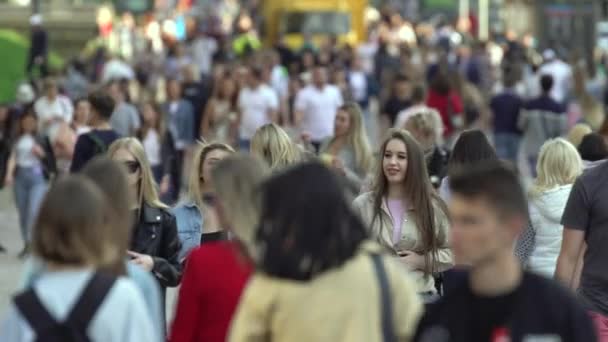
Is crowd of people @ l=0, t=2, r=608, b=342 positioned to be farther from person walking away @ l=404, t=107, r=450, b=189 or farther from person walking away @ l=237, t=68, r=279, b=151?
person walking away @ l=237, t=68, r=279, b=151

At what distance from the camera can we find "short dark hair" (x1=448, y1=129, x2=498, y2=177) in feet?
32.7

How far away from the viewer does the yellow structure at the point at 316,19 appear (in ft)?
160

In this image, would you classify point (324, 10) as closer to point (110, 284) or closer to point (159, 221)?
point (159, 221)

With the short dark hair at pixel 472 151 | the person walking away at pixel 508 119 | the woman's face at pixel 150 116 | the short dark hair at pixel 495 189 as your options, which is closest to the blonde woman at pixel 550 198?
the short dark hair at pixel 472 151

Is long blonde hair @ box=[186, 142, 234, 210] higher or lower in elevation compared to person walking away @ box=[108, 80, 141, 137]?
higher

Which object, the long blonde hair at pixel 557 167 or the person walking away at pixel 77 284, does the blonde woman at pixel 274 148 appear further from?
the person walking away at pixel 77 284

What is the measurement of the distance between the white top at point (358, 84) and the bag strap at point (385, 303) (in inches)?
1014

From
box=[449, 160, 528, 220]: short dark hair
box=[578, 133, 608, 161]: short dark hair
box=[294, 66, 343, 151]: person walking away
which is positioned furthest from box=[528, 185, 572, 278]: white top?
box=[294, 66, 343, 151]: person walking away

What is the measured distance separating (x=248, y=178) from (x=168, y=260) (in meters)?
2.90

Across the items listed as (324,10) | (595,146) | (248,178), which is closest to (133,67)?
(324,10)

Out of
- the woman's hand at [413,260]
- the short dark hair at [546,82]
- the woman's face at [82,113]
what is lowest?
the short dark hair at [546,82]

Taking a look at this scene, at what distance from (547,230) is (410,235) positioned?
4.04 ft

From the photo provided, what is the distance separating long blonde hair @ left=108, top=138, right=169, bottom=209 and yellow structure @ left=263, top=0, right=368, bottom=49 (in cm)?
3884

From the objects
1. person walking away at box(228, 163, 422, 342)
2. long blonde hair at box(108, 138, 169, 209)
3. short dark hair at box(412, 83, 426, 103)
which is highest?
person walking away at box(228, 163, 422, 342)
